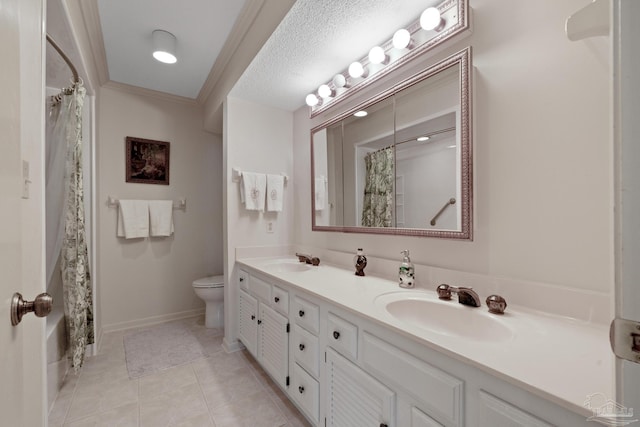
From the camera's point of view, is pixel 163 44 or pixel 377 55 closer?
pixel 377 55

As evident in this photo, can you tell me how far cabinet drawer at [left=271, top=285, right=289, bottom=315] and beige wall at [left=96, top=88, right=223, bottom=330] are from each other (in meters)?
1.89

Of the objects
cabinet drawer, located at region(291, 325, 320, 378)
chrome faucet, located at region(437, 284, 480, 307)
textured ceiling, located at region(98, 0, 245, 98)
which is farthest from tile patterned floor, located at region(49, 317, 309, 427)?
textured ceiling, located at region(98, 0, 245, 98)

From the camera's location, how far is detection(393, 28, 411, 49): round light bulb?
1470 mm

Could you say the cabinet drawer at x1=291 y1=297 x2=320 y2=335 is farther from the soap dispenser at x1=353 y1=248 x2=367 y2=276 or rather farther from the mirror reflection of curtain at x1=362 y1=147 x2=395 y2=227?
the mirror reflection of curtain at x1=362 y1=147 x2=395 y2=227

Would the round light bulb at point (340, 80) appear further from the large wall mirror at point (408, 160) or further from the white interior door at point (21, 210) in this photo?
the white interior door at point (21, 210)

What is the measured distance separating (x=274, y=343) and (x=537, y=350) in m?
1.42

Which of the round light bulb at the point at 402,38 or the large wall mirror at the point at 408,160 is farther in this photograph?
the round light bulb at the point at 402,38

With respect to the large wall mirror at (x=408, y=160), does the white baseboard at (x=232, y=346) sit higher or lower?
lower

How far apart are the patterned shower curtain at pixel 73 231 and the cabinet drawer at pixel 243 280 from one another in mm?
1079

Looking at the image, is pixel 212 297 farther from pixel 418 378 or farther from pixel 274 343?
pixel 418 378

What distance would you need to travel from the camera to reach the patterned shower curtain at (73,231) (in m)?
1.90

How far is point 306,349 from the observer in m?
1.43

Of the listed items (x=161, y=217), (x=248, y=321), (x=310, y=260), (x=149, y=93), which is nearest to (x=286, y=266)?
(x=310, y=260)

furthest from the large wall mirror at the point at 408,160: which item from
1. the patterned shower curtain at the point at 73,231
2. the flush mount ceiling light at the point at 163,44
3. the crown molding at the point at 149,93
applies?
the crown molding at the point at 149,93
